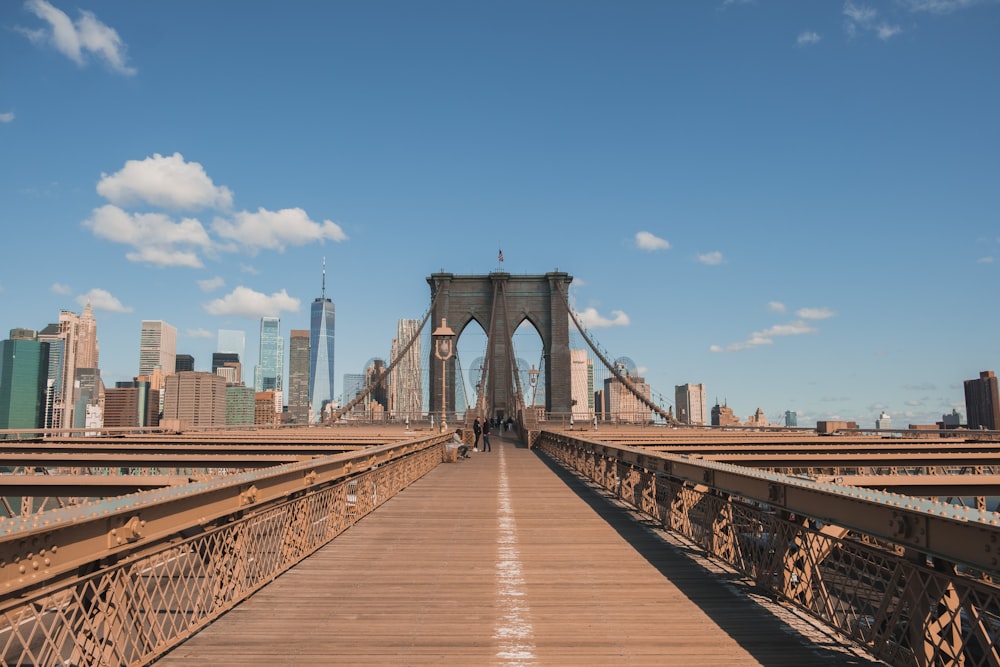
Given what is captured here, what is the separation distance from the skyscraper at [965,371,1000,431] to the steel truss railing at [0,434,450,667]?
8521cm

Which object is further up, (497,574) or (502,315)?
(502,315)

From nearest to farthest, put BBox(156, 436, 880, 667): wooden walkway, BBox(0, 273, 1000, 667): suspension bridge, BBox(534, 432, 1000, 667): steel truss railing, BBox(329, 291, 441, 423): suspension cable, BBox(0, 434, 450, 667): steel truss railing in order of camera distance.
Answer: BBox(0, 434, 450, 667): steel truss railing, BBox(534, 432, 1000, 667): steel truss railing, BBox(0, 273, 1000, 667): suspension bridge, BBox(156, 436, 880, 667): wooden walkway, BBox(329, 291, 441, 423): suspension cable

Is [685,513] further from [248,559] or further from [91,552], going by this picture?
[91,552]

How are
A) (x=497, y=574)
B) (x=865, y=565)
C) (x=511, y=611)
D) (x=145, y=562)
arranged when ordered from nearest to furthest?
(x=865, y=565)
(x=145, y=562)
(x=511, y=611)
(x=497, y=574)

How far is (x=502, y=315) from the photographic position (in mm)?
83188

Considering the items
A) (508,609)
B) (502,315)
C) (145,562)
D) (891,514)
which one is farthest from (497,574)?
(502,315)

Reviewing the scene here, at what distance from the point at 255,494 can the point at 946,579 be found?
522 centimetres

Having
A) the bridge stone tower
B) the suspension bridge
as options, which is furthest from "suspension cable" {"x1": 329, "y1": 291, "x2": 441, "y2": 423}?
the suspension bridge

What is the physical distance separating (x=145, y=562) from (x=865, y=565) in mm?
4908

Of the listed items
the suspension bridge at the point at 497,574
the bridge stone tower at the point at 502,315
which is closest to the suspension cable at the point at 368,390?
the bridge stone tower at the point at 502,315

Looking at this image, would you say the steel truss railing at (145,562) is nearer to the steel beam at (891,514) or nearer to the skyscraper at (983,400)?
the steel beam at (891,514)

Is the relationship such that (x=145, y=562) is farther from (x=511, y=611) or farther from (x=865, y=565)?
(x=865, y=565)

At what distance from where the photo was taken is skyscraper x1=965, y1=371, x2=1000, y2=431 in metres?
76.1

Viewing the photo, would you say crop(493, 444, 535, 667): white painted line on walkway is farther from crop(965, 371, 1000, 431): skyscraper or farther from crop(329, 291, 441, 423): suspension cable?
crop(965, 371, 1000, 431): skyscraper
